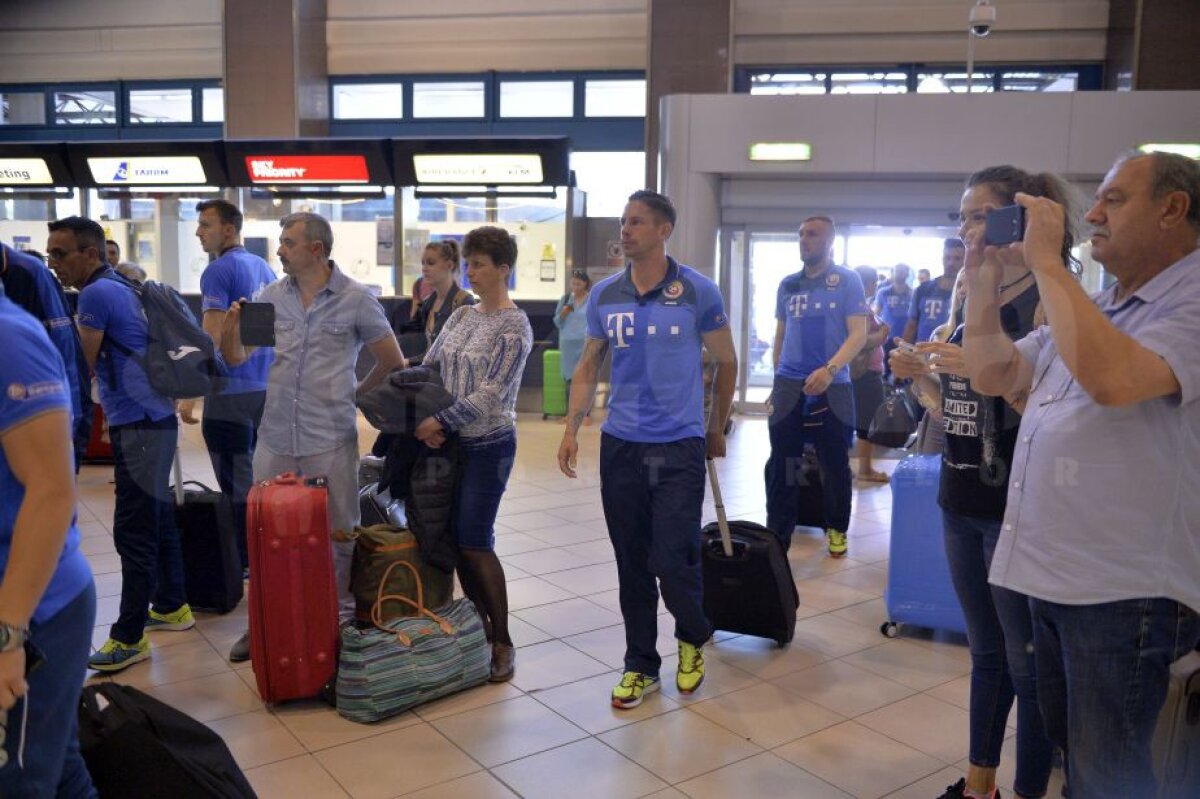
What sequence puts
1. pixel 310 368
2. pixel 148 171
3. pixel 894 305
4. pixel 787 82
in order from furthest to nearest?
pixel 787 82, pixel 148 171, pixel 894 305, pixel 310 368

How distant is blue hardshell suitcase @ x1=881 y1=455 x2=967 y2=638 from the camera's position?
13.4 feet

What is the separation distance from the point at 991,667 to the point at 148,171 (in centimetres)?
1158

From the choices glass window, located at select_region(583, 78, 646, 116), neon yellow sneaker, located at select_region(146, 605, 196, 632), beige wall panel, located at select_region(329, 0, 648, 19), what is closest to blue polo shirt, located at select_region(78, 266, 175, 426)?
neon yellow sneaker, located at select_region(146, 605, 196, 632)

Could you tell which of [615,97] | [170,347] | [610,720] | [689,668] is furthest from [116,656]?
[615,97]

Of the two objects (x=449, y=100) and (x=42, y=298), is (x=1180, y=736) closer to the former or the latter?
(x=42, y=298)

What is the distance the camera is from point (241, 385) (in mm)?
4301

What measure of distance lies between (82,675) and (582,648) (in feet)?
8.14

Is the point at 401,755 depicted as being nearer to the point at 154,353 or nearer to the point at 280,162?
the point at 154,353

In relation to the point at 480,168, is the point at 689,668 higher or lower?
lower

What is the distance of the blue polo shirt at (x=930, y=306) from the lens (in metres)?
6.75

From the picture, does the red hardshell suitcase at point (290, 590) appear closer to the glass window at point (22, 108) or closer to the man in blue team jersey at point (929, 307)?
the man in blue team jersey at point (929, 307)

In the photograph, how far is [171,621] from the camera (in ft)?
13.8

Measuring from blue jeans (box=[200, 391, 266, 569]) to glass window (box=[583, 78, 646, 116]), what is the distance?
9571 mm

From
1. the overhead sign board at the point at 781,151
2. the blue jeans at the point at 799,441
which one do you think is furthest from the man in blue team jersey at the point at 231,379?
the overhead sign board at the point at 781,151
